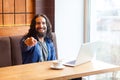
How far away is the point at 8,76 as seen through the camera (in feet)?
6.63

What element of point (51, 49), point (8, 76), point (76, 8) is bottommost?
point (8, 76)

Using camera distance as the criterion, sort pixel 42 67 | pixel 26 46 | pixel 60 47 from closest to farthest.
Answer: pixel 42 67
pixel 26 46
pixel 60 47

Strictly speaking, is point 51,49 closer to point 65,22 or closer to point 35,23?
point 35,23

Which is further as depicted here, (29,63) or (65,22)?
(65,22)

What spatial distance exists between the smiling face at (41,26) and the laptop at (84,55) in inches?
18.1

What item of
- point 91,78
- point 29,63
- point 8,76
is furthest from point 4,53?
point 91,78

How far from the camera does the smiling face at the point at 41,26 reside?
271 centimetres

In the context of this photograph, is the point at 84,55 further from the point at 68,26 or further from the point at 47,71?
the point at 68,26

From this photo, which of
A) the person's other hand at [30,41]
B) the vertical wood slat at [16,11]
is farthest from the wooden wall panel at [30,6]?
the person's other hand at [30,41]

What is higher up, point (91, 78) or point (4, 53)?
point (4, 53)

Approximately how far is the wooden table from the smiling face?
38 cm

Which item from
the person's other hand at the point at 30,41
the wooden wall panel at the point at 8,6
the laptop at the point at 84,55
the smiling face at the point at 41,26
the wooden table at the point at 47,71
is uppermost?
the wooden wall panel at the point at 8,6

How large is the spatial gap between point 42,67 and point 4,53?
0.77 metres

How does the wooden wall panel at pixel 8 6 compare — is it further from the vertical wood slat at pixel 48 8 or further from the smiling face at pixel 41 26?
the smiling face at pixel 41 26
